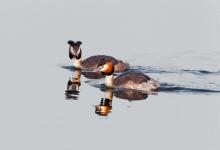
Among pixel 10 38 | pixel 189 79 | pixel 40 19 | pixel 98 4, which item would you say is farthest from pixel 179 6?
pixel 189 79

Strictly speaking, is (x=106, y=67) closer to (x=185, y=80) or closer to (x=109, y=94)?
(x=109, y=94)

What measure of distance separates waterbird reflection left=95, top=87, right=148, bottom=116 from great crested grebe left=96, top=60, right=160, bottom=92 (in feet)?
0.58

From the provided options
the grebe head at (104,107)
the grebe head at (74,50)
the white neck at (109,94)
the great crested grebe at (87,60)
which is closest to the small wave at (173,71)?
the great crested grebe at (87,60)

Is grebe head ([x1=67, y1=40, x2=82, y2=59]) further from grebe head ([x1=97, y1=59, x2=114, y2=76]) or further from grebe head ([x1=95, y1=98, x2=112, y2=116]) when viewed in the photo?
grebe head ([x1=95, y1=98, x2=112, y2=116])

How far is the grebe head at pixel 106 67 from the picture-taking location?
2802 centimetres

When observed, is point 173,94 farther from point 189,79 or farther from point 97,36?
point 97,36

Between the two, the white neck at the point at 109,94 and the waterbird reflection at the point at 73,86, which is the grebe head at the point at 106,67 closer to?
the waterbird reflection at the point at 73,86

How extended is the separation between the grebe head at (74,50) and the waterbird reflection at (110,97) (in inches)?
157

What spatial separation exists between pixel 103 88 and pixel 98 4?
14.2 meters

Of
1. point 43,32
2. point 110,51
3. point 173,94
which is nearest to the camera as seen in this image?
point 173,94

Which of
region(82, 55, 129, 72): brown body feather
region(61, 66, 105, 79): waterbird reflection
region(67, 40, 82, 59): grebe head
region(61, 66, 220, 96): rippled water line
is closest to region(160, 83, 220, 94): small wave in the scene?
region(61, 66, 220, 96): rippled water line

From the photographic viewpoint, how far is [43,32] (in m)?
35.3

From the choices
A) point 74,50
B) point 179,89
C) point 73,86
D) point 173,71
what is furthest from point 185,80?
point 74,50

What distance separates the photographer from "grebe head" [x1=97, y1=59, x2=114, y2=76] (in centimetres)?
2802
